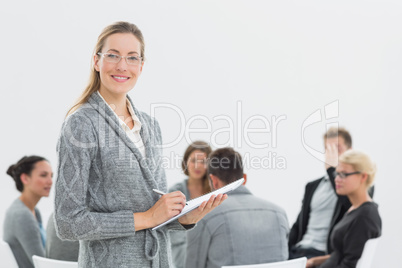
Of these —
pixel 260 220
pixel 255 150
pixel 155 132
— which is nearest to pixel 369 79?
pixel 255 150

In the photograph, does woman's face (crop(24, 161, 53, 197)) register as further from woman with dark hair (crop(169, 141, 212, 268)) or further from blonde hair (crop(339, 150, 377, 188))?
blonde hair (crop(339, 150, 377, 188))

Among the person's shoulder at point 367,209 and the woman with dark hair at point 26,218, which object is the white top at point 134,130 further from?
→ the person's shoulder at point 367,209

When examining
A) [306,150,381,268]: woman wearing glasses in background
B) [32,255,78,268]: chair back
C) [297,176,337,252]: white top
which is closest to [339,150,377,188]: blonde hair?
[306,150,381,268]: woman wearing glasses in background

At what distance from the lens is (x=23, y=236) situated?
2830 millimetres

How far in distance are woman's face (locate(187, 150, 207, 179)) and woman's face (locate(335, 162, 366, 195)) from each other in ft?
3.33

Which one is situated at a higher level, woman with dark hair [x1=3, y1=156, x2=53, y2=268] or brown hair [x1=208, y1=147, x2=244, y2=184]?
brown hair [x1=208, y1=147, x2=244, y2=184]

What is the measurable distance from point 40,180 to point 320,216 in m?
2.01

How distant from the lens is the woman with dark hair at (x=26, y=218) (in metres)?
2.83

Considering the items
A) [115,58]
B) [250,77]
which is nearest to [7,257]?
[115,58]

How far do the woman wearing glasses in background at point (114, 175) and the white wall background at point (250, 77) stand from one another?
3.58 meters

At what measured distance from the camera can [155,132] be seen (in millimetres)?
1471

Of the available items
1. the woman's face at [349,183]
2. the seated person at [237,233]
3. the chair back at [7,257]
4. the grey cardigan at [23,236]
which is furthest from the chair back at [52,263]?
the woman's face at [349,183]

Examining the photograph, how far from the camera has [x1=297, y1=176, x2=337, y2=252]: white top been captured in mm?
3451

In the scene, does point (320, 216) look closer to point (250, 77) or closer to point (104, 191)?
point (250, 77)
